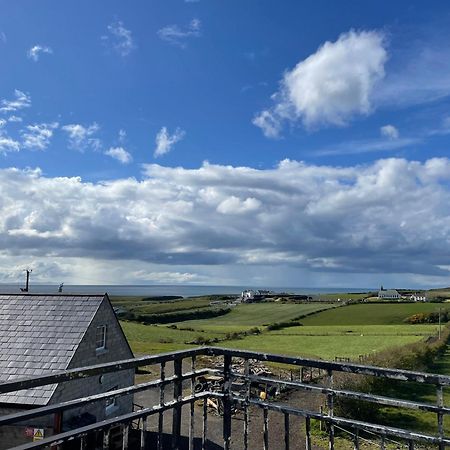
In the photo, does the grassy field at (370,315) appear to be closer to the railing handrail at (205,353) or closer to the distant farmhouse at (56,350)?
the distant farmhouse at (56,350)

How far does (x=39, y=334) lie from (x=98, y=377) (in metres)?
2.77

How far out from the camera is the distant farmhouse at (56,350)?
15.3 m

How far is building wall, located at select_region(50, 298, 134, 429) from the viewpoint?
1670cm

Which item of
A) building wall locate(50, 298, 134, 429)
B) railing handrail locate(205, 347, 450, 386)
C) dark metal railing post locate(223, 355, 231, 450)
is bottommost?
building wall locate(50, 298, 134, 429)

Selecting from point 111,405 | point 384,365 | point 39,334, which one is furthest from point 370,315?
point 39,334

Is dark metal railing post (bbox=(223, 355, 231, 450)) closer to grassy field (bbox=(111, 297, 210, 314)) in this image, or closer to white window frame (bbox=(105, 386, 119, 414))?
white window frame (bbox=(105, 386, 119, 414))

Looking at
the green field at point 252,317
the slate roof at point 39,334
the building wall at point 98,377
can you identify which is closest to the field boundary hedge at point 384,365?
the building wall at point 98,377

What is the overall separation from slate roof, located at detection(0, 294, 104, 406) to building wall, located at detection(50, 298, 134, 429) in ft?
1.24

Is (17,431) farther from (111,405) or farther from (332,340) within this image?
(332,340)

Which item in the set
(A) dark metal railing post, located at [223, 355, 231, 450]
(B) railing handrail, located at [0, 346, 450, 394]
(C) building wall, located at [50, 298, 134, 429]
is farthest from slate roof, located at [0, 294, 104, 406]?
(B) railing handrail, located at [0, 346, 450, 394]

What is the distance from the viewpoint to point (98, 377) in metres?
18.2

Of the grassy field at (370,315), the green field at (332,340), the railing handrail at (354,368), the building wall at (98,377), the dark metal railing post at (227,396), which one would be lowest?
the green field at (332,340)

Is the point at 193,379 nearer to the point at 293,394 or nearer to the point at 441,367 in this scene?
the point at 293,394

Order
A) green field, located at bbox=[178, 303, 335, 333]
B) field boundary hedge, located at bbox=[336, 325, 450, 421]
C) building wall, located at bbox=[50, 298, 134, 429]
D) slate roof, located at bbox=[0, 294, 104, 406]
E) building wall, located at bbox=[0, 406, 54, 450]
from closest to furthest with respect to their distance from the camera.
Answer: building wall, located at bbox=[0, 406, 54, 450], slate roof, located at bbox=[0, 294, 104, 406], building wall, located at bbox=[50, 298, 134, 429], field boundary hedge, located at bbox=[336, 325, 450, 421], green field, located at bbox=[178, 303, 335, 333]
